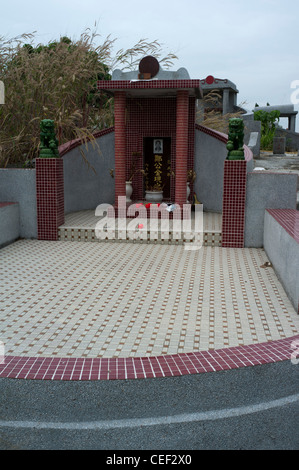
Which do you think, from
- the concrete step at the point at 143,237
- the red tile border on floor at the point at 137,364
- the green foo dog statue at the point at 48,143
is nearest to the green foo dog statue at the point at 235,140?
the concrete step at the point at 143,237

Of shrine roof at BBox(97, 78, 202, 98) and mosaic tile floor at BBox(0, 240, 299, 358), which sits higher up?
shrine roof at BBox(97, 78, 202, 98)

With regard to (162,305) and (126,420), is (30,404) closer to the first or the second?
(126,420)

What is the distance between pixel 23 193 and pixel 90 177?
301 cm

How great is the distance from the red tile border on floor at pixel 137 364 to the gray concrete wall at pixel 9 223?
5.30 m

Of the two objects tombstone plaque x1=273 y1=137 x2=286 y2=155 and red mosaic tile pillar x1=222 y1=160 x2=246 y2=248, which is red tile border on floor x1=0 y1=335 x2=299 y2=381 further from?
tombstone plaque x1=273 y1=137 x2=286 y2=155

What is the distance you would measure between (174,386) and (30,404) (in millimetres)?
1262

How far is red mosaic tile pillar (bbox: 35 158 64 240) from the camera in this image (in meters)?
9.77

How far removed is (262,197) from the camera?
9.27 m

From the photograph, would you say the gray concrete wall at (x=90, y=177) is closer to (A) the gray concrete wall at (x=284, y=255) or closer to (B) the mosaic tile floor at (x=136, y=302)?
(B) the mosaic tile floor at (x=136, y=302)

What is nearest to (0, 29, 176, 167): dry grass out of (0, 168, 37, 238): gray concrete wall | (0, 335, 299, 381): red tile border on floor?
(0, 168, 37, 238): gray concrete wall

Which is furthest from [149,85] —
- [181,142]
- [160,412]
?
[160,412]

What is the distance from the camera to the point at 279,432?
138 inches

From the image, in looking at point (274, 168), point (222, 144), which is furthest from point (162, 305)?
point (274, 168)

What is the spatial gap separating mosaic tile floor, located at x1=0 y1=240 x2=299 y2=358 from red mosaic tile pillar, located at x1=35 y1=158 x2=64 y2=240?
36.4 inches
